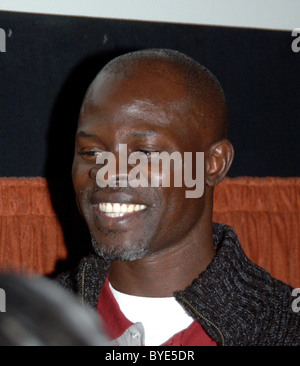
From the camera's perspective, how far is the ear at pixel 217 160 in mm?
1016

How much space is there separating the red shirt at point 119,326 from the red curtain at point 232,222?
381 millimetres

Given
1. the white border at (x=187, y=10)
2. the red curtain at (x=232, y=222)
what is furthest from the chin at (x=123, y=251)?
the white border at (x=187, y=10)

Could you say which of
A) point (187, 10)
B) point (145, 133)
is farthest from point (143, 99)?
point (187, 10)

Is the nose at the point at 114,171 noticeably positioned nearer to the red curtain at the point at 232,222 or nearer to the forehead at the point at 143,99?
the forehead at the point at 143,99

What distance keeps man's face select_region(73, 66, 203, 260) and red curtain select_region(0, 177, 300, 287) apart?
1.45ft

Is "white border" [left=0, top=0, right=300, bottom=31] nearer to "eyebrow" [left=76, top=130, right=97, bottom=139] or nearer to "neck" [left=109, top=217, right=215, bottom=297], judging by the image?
"eyebrow" [left=76, top=130, right=97, bottom=139]

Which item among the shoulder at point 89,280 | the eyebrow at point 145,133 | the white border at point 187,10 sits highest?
the white border at point 187,10

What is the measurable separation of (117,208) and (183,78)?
0.25 metres

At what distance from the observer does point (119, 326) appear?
0.97 m

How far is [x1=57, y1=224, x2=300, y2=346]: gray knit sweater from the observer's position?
920 mm

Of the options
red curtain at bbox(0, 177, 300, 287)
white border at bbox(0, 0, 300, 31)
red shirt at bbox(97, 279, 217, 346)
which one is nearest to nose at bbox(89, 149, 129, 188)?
red shirt at bbox(97, 279, 217, 346)

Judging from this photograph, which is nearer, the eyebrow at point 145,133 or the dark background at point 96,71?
the eyebrow at point 145,133

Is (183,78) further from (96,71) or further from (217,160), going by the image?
(96,71)

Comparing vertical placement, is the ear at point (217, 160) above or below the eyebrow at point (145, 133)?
below
